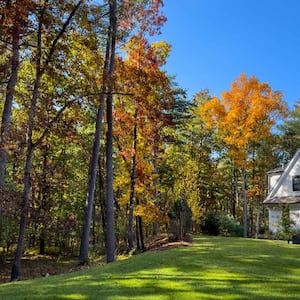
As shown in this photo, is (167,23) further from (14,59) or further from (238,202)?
(238,202)

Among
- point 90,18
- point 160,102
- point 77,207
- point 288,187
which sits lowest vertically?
point 77,207

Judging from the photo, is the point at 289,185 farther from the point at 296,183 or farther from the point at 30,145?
the point at 30,145

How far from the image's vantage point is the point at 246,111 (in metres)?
21.4

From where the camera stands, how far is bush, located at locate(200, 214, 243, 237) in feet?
68.2

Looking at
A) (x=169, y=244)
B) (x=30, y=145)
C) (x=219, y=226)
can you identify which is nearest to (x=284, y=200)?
(x=219, y=226)

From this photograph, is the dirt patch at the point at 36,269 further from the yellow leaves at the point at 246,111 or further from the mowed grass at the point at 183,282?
the yellow leaves at the point at 246,111

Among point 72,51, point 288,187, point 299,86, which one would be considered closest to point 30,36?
point 72,51

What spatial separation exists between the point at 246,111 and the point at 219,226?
742 cm

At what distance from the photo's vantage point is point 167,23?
13.7m

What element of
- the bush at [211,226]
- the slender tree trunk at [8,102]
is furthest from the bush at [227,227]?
the slender tree trunk at [8,102]

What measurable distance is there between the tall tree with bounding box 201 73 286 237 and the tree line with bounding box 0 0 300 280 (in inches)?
2.6

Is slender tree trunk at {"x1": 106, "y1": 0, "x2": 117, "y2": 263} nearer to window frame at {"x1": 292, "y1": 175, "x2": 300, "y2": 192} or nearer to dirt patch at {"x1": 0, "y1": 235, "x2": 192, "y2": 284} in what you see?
dirt patch at {"x1": 0, "y1": 235, "x2": 192, "y2": 284}

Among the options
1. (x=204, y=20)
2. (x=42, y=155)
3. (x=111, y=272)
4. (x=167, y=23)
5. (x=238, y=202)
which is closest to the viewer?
(x=111, y=272)

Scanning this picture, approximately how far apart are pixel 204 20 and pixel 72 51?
21.4 feet
